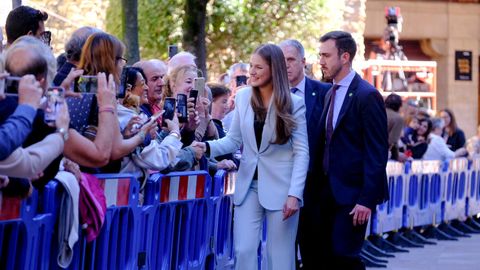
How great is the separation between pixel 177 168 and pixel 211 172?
4.29ft

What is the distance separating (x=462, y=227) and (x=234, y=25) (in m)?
7.92

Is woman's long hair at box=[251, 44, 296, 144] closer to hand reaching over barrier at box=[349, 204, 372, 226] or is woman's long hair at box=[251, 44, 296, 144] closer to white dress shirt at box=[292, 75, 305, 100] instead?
hand reaching over barrier at box=[349, 204, 372, 226]

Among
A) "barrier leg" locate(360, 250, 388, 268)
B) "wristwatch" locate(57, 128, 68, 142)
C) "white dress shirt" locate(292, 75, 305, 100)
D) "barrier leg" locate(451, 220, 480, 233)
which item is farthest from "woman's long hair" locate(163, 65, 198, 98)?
"barrier leg" locate(451, 220, 480, 233)

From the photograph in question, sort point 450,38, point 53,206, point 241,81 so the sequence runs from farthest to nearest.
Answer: point 450,38 → point 241,81 → point 53,206

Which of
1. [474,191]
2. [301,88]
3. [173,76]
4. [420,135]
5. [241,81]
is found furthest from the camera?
[474,191]

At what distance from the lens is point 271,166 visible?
861 cm

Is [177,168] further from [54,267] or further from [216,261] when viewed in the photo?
[54,267]

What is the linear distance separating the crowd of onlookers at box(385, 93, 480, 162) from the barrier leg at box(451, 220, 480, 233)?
3.23 ft

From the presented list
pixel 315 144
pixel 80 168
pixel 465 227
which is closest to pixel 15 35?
pixel 80 168

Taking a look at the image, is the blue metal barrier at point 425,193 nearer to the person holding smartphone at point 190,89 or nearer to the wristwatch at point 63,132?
the person holding smartphone at point 190,89

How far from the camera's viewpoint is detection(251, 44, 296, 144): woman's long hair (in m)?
8.54

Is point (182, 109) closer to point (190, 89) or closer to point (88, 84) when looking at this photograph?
point (190, 89)

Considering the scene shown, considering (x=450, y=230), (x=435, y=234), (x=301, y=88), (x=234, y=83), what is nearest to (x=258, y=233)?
(x=301, y=88)

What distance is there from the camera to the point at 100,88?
7.32 m
